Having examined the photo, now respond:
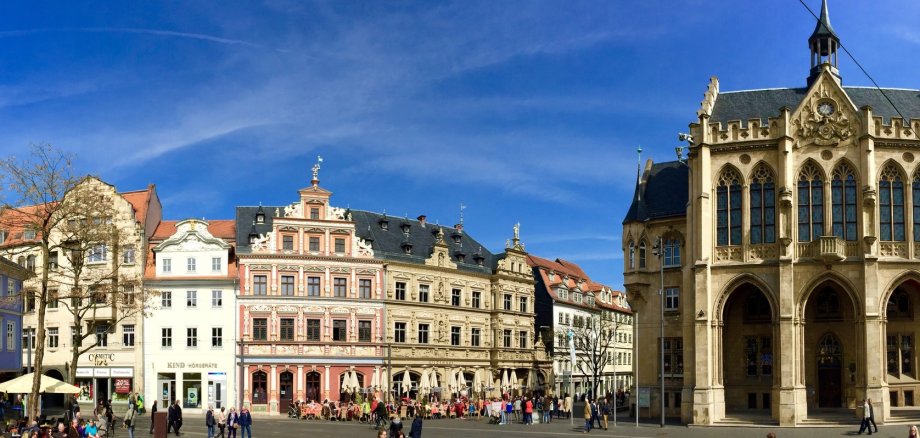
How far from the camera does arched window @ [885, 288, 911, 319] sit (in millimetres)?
54156

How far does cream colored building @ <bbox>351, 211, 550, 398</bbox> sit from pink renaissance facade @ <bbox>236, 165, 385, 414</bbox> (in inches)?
82.9

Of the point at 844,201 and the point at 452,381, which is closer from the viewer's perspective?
the point at 844,201

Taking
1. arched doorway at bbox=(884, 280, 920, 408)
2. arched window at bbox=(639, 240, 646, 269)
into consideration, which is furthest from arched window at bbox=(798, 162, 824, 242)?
arched window at bbox=(639, 240, 646, 269)

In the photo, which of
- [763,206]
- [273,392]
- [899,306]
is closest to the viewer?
[763,206]

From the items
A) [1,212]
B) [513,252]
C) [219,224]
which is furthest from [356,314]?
[1,212]

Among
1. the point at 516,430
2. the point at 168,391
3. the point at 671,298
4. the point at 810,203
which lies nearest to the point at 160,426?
the point at 516,430

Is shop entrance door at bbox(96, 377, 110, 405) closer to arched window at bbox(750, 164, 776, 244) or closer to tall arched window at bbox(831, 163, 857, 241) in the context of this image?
arched window at bbox(750, 164, 776, 244)

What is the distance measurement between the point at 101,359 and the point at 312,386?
13.9 m

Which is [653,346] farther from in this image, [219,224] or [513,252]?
[219,224]

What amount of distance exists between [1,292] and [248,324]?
671 inches

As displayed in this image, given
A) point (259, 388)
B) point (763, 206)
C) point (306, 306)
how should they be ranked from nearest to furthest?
point (763, 206) < point (259, 388) < point (306, 306)

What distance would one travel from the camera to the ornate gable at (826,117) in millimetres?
52000

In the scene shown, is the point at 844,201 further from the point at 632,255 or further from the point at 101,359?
the point at 101,359

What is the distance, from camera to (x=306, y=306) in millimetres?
66062
